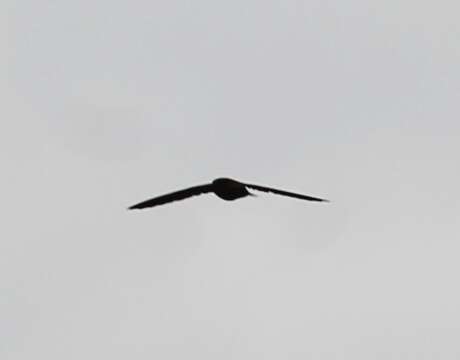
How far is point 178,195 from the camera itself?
41.1 m

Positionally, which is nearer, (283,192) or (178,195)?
(283,192)

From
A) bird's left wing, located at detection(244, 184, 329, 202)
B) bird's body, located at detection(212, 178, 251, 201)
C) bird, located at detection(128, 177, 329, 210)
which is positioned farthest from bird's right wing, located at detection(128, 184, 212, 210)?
bird's left wing, located at detection(244, 184, 329, 202)

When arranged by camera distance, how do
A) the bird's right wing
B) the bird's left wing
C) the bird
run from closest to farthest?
the bird's left wing < the bird < the bird's right wing

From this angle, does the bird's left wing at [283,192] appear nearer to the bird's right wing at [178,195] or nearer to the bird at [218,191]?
the bird at [218,191]

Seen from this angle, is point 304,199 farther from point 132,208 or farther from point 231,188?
point 132,208

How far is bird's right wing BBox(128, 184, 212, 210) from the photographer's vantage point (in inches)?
1608

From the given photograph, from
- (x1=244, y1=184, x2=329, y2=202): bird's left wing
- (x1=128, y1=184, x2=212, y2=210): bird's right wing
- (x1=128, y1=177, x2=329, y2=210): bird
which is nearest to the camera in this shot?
(x1=244, y1=184, x2=329, y2=202): bird's left wing

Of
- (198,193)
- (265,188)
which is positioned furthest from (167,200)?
(265,188)

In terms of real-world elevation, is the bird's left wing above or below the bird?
below

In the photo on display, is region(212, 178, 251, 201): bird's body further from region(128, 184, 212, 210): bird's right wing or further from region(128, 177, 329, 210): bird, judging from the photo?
region(128, 184, 212, 210): bird's right wing

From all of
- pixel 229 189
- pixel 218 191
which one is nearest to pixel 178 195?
pixel 218 191

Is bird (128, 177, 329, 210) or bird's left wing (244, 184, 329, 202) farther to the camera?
bird (128, 177, 329, 210)

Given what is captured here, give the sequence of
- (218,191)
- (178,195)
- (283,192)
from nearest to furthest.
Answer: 1. (283,192)
2. (218,191)
3. (178,195)

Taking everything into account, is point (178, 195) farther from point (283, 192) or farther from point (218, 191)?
point (283, 192)
